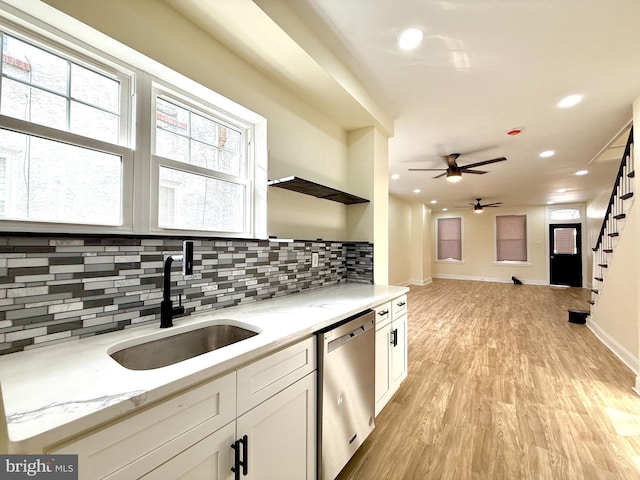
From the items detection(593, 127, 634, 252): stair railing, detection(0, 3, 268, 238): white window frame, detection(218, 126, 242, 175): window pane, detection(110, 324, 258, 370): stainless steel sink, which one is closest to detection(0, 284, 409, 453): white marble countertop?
detection(110, 324, 258, 370): stainless steel sink

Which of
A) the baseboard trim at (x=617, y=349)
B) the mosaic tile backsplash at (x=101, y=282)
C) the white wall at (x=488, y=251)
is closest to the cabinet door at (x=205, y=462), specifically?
the mosaic tile backsplash at (x=101, y=282)

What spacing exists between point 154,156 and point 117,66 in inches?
17.8

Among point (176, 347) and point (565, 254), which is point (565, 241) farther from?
point (176, 347)

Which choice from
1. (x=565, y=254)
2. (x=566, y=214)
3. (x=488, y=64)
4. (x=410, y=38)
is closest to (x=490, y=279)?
(x=565, y=254)

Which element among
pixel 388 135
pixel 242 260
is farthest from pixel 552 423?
pixel 388 135

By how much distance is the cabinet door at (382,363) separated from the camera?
77.6 inches

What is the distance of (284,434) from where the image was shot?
1.18 meters

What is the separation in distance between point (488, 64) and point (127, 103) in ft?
8.10

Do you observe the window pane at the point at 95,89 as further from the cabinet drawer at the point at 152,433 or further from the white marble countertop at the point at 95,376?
the cabinet drawer at the point at 152,433

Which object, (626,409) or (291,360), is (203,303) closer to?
(291,360)

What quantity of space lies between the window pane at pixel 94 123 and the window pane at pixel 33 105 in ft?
0.12

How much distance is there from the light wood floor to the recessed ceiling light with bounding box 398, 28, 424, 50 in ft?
8.86

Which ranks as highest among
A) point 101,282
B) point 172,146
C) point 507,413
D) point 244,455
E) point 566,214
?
point 566,214

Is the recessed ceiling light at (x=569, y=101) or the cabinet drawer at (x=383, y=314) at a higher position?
Result: the recessed ceiling light at (x=569, y=101)
